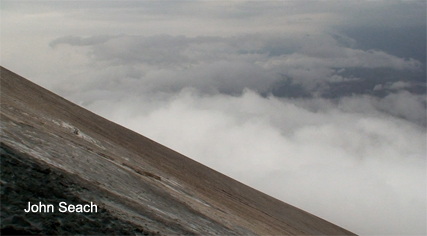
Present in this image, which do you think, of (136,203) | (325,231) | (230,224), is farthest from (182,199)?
(325,231)

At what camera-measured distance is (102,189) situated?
41.3 ft

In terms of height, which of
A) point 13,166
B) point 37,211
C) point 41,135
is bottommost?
point 37,211

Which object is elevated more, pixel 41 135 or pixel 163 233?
pixel 41 135

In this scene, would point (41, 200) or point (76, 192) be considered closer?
point (41, 200)

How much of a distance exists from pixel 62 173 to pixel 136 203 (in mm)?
2863

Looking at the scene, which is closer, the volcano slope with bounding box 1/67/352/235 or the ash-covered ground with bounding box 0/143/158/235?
the ash-covered ground with bounding box 0/143/158/235

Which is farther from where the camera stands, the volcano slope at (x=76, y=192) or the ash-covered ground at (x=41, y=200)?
the volcano slope at (x=76, y=192)

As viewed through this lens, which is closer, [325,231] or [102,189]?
[102,189]

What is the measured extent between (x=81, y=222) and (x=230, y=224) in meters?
9.89

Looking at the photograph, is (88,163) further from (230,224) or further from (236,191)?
(236,191)

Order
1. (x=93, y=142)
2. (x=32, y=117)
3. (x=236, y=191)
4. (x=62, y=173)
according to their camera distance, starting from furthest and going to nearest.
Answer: (x=236, y=191)
(x=93, y=142)
(x=32, y=117)
(x=62, y=173)

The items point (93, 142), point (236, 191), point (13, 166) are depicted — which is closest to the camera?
point (13, 166)

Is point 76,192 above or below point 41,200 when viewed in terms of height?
above

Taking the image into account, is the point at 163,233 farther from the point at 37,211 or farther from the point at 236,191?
the point at 236,191
